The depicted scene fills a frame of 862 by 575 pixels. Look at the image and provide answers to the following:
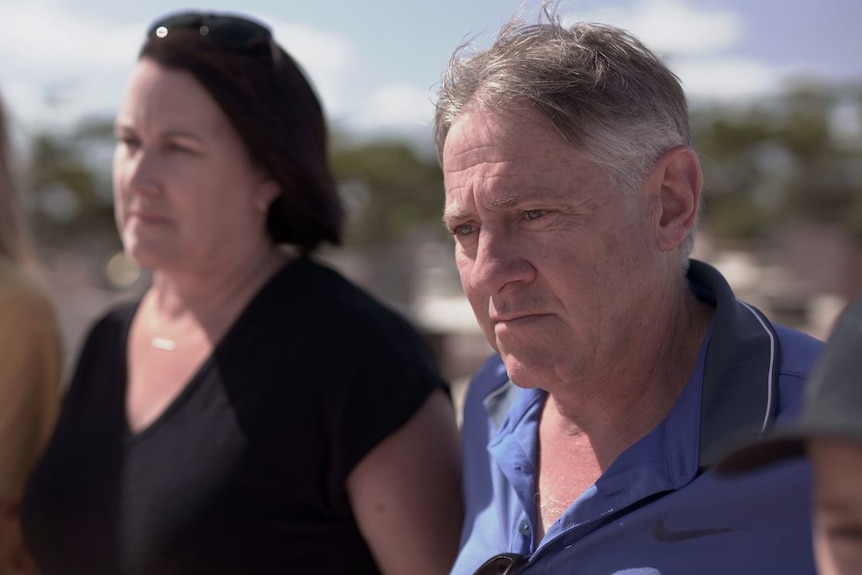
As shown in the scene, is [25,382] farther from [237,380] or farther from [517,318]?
[517,318]

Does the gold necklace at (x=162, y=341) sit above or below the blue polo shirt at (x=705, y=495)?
below

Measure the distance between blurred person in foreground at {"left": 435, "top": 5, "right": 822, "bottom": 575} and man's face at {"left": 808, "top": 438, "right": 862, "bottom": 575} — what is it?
482mm

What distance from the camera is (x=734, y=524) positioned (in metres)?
1.50

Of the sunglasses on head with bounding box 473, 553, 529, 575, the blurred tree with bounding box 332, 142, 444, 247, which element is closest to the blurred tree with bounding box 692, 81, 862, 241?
the blurred tree with bounding box 332, 142, 444, 247

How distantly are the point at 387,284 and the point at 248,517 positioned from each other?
14.0 meters

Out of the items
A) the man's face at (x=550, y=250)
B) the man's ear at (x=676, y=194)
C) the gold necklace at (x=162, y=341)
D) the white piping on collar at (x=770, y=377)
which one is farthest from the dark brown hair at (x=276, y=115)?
the white piping on collar at (x=770, y=377)

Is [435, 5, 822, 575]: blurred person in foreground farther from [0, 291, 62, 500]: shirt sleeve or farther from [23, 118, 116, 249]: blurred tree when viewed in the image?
[23, 118, 116, 249]: blurred tree

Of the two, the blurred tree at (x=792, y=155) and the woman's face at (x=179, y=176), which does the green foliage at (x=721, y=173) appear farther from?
the woman's face at (x=179, y=176)

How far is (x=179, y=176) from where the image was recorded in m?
2.47

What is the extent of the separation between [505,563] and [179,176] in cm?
137

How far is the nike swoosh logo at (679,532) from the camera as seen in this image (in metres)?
1.51

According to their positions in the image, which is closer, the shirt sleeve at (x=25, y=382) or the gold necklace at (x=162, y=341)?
the gold necklace at (x=162, y=341)

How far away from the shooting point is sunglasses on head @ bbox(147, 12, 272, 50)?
250 centimetres

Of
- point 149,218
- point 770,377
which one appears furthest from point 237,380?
point 770,377
